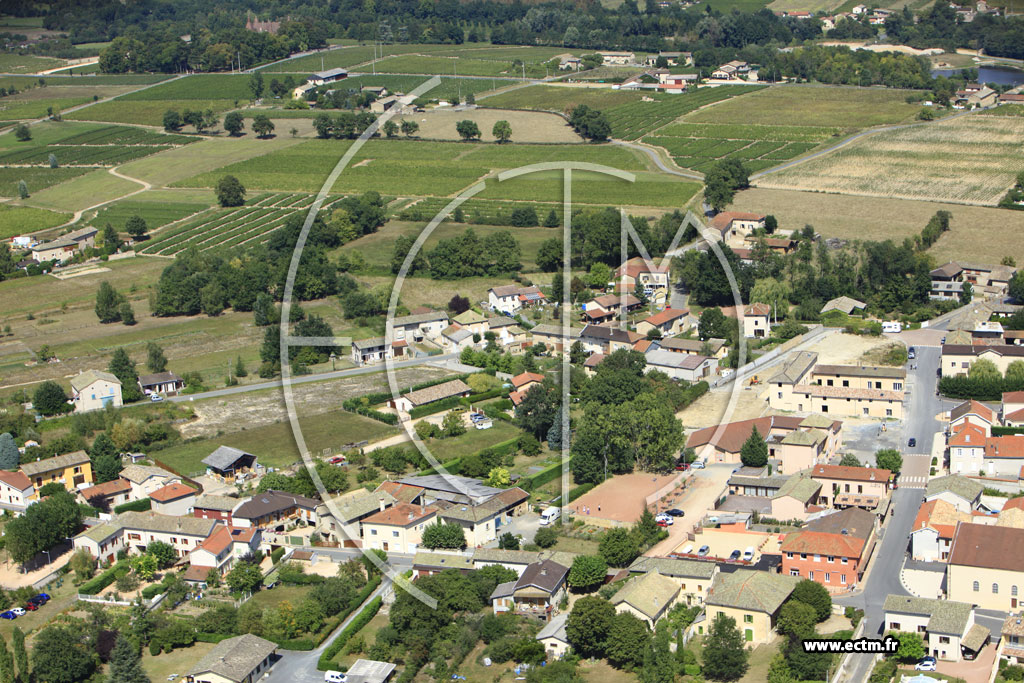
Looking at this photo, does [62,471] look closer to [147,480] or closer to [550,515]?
[147,480]

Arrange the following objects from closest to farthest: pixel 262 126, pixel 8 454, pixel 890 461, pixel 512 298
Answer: pixel 890 461 < pixel 8 454 < pixel 512 298 < pixel 262 126

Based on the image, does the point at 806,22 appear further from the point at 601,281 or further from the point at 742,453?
the point at 742,453

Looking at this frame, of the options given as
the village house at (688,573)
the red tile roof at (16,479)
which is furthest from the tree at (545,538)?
the red tile roof at (16,479)

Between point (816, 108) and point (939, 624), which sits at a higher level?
point (816, 108)

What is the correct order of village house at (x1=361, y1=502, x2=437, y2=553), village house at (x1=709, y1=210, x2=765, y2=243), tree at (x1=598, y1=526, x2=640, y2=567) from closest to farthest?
tree at (x1=598, y1=526, x2=640, y2=567) < village house at (x1=361, y1=502, x2=437, y2=553) < village house at (x1=709, y1=210, x2=765, y2=243)

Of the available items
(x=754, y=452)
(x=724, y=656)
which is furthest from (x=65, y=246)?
(x=724, y=656)

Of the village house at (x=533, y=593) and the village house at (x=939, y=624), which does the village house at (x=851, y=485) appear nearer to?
the village house at (x=939, y=624)

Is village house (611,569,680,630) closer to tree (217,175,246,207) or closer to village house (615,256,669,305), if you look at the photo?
village house (615,256,669,305)

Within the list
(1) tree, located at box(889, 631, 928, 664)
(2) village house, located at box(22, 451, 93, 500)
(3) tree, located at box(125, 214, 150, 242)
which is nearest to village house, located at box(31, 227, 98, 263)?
(3) tree, located at box(125, 214, 150, 242)
